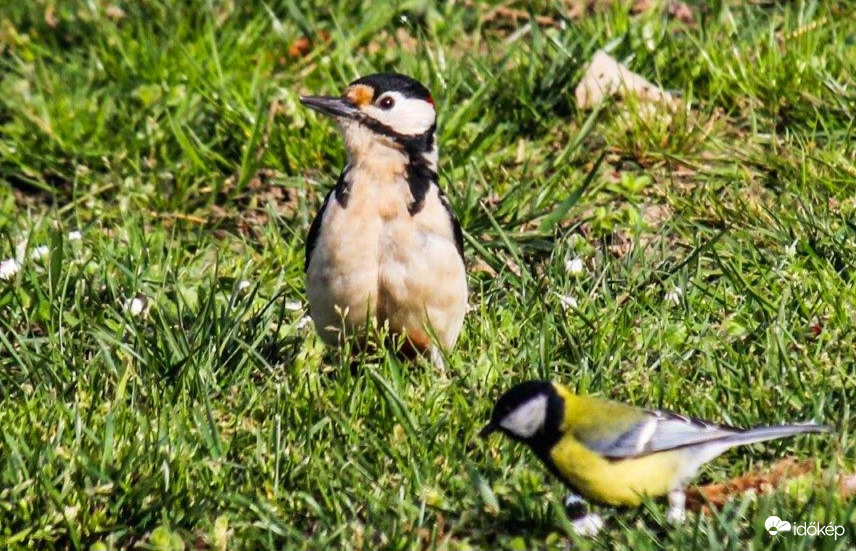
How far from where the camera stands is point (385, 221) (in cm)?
570

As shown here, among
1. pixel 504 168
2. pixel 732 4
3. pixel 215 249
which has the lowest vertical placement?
pixel 215 249

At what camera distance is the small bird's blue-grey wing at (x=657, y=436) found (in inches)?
172

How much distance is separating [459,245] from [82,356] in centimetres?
140

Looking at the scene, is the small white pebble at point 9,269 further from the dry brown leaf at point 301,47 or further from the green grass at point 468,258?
the dry brown leaf at point 301,47

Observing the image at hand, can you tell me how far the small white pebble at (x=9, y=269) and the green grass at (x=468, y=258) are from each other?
78 mm

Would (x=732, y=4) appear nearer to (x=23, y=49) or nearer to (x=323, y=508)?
(x=23, y=49)

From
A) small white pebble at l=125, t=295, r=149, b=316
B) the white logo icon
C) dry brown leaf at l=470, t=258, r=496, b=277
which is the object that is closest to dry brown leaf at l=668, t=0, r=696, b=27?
dry brown leaf at l=470, t=258, r=496, b=277

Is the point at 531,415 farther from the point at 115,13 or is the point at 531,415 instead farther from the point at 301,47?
the point at 115,13

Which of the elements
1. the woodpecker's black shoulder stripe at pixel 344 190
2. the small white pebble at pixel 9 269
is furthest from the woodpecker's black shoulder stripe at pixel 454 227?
the small white pebble at pixel 9 269

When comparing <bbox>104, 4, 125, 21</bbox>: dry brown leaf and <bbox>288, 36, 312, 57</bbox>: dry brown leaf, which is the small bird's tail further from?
<bbox>104, 4, 125, 21</bbox>: dry brown leaf

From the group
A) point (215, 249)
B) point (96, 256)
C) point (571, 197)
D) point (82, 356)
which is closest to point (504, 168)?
point (571, 197)

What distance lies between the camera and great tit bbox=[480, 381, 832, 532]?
14.3ft

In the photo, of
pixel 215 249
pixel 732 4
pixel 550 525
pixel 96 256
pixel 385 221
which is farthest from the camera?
pixel 732 4

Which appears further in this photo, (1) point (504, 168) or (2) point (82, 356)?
(1) point (504, 168)
